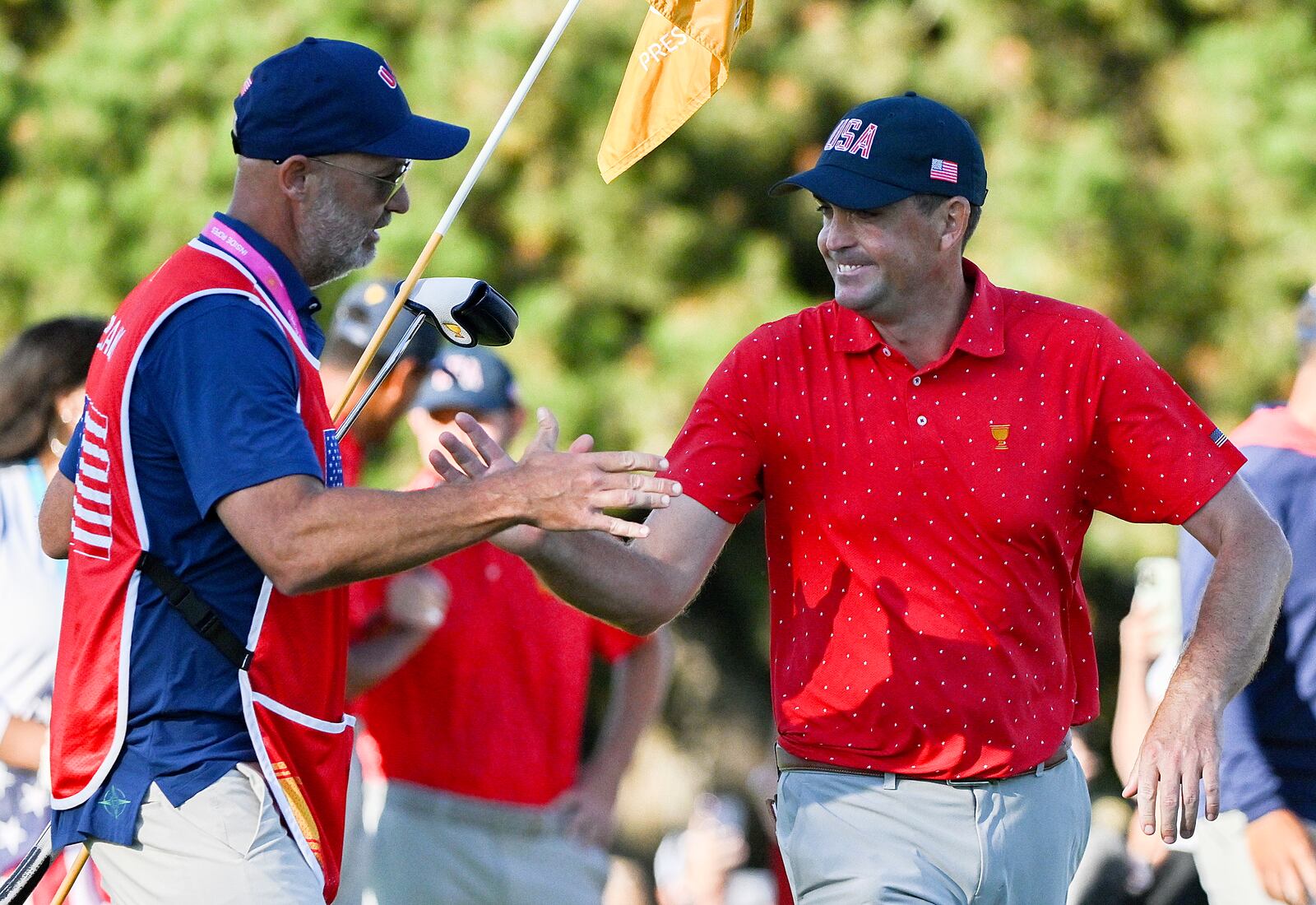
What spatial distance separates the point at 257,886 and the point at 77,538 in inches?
29.3

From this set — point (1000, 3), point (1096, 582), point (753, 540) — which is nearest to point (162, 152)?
point (753, 540)

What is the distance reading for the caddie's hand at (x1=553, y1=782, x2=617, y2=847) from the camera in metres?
5.73

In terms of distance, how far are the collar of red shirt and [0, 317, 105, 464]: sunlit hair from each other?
2.26 meters

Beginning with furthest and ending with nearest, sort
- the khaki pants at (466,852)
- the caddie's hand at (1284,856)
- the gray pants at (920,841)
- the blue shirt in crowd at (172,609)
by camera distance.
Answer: the khaki pants at (466,852) → the caddie's hand at (1284,856) → the gray pants at (920,841) → the blue shirt in crowd at (172,609)

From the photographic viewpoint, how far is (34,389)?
5047mm

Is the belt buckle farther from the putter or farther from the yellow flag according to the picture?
the yellow flag

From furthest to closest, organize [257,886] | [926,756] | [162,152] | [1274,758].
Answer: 1. [162,152]
2. [1274,758]
3. [926,756]
4. [257,886]

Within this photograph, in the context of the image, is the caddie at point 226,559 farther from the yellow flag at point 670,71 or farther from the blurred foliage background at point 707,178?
the blurred foliage background at point 707,178

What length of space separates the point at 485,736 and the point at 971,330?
2314 mm

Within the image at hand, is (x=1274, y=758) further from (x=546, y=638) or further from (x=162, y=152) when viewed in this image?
(x=162, y=152)

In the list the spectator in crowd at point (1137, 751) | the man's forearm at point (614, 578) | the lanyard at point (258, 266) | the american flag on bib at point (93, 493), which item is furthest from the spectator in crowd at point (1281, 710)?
the american flag on bib at point (93, 493)

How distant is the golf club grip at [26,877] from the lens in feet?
11.6

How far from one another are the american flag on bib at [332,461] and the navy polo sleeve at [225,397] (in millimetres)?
178

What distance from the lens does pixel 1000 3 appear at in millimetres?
9062
